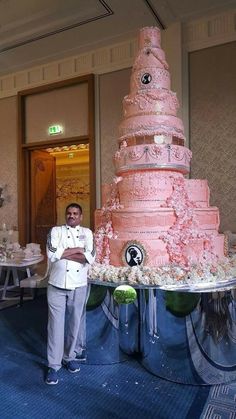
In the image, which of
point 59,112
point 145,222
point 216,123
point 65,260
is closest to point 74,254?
point 65,260

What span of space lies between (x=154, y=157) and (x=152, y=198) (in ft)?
1.51

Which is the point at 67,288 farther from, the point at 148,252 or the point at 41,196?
the point at 41,196

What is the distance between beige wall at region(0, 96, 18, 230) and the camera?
8.13 meters

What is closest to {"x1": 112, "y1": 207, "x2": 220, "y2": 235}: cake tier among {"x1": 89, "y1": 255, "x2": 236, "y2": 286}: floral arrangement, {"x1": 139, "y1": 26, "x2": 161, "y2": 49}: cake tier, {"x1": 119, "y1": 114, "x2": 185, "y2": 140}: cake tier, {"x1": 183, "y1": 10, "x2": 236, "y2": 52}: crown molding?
{"x1": 89, "y1": 255, "x2": 236, "y2": 286}: floral arrangement

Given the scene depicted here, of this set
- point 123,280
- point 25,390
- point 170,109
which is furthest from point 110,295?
point 170,109

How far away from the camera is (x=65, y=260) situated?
2.98 metres

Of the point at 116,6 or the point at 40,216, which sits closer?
the point at 116,6

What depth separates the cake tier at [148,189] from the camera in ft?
12.0

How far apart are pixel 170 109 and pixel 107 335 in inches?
102

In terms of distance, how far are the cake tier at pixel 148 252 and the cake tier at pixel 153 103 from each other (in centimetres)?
146

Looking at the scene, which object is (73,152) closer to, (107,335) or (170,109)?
(170,109)

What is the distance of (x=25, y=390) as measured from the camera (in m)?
2.80

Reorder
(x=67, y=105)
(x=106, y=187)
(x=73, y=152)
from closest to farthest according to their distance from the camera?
(x=106, y=187)
(x=67, y=105)
(x=73, y=152)

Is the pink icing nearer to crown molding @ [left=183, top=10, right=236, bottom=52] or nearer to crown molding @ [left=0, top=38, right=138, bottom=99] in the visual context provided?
crown molding @ [left=183, top=10, right=236, bottom=52]
